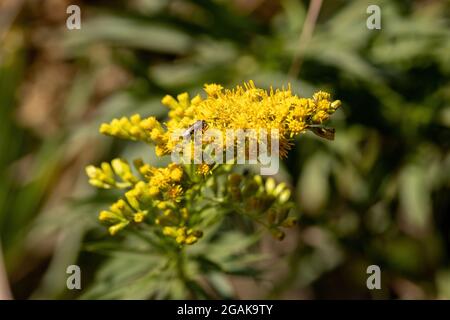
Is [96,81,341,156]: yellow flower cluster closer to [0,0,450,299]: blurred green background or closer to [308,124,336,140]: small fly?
[308,124,336,140]: small fly

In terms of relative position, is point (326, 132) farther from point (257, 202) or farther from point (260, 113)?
point (257, 202)

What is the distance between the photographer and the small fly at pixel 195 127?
1438mm

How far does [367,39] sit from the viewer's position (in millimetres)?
2662

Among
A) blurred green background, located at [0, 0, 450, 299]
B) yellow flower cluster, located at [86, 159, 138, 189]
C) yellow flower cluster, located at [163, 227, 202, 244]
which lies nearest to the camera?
yellow flower cluster, located at [163, 227, 202, 244]

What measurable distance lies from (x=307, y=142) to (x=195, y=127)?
1385mm

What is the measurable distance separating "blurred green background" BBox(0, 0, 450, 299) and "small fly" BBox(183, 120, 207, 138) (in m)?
0.87

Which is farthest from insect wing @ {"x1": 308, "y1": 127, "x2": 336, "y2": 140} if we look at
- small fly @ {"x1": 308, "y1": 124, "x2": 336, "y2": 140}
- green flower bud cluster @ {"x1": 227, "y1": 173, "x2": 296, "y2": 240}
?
green flower bud cluster @ {"x1": 227, "y1": 173, "x2": 296, "y2": 240}

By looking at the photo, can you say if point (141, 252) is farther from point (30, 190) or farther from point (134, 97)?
point (30, 190)

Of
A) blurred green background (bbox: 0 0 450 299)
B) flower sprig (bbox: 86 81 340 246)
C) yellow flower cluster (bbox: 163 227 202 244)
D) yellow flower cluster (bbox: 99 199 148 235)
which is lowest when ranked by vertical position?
yellow flower cluster (bbox: 163 227 202 244)

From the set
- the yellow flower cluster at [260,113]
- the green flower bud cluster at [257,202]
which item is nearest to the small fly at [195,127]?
the yellow flower cluster at [260,113]

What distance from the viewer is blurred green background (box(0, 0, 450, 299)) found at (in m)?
2.57

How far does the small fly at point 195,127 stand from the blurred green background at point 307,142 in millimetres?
873

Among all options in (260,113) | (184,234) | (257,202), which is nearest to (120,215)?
(184,234)
